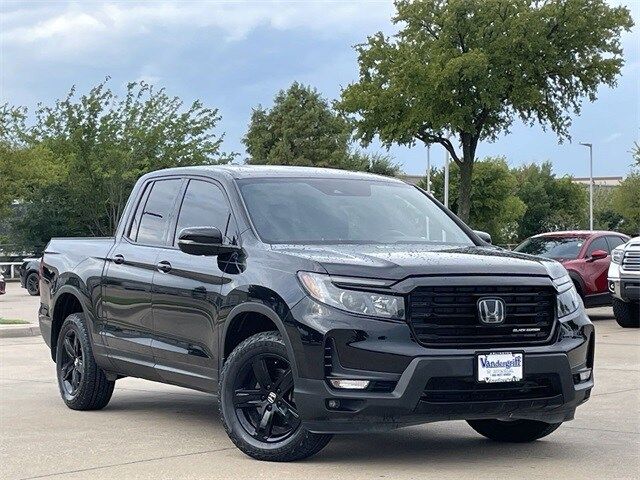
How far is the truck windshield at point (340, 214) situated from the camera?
8.09 m

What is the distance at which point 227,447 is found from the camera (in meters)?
8.04

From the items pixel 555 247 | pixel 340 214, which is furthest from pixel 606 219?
pixel 340 214

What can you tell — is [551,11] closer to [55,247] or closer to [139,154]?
[139,154]

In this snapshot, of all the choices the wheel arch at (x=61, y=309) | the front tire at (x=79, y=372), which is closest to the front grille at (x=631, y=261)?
the wheel arch at (x=61, y=309)

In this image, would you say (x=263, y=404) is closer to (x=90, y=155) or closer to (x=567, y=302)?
(x=567, y=302)

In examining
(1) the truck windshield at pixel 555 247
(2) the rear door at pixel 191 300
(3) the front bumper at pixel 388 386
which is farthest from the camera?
(1) the truck windshield at pixel 555 247

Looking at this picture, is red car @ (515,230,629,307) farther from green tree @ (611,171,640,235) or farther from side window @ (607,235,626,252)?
green tree @ (611,171,640,235)

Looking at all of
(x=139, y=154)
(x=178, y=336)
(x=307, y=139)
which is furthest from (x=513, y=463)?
(x=307, y=139)

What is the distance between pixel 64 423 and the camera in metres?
9.38

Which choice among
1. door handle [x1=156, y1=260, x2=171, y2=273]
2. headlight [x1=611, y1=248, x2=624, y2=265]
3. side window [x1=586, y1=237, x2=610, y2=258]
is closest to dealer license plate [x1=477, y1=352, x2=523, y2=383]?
door handle [x1=156, y1=260, x2=171, y2=273]

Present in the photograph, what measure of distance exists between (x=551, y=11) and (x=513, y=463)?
101ft

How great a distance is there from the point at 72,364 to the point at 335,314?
4.10 metres

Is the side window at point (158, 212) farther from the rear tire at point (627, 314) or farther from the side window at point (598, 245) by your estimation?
the side window at point (598, 245)

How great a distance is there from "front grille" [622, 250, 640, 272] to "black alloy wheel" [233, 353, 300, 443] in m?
12.9
